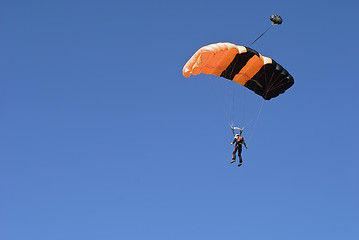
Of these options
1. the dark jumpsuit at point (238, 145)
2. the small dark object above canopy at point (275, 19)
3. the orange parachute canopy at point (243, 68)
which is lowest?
the dark jumpsuit at point (238, 145)

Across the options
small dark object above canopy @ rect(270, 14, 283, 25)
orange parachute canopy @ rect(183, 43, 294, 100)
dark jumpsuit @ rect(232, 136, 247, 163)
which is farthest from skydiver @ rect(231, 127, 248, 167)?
small dark object above canopy @ rect(270, 14, 283, 25)

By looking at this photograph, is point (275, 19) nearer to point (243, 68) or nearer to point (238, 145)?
point (243, 68)

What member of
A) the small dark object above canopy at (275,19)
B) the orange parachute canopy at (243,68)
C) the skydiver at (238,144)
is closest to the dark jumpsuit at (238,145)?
the skydiver at (238,144)

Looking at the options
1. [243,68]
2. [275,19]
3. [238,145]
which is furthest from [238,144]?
[275,19]

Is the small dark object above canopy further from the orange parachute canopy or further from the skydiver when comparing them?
the skydiver

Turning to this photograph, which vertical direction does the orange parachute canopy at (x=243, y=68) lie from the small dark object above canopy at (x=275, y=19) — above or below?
below

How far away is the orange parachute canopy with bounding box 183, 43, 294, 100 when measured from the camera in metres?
34.5

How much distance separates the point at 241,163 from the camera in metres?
36.1

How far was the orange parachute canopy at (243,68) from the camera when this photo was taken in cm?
3450

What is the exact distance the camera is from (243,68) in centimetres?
3716

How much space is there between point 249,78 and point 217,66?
6.84 feet

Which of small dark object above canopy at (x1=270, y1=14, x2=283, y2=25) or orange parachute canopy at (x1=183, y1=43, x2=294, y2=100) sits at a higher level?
small dark object above canopy at (x1=270, y1=14, x2=283, y2=25)

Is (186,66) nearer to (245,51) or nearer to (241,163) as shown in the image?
(245,51)

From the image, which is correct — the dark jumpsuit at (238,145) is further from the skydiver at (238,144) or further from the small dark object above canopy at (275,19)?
the small dark object above canopy at (275,19)
